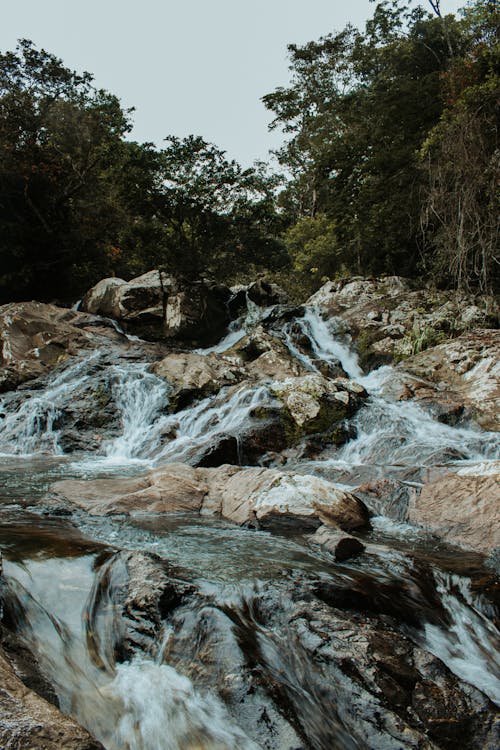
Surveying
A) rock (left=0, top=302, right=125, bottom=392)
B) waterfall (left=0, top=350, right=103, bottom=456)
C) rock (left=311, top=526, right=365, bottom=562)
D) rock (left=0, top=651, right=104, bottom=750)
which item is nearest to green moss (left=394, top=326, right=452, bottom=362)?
waterfall (left=0, top=350, right=103, bottom=456)

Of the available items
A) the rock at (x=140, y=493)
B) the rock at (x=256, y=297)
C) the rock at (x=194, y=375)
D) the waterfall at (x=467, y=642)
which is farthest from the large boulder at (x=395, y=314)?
the waterfall at (x=467, y=642)

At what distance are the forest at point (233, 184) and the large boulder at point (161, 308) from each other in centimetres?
66

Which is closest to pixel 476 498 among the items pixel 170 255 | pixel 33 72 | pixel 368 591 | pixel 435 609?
pixel 435 609

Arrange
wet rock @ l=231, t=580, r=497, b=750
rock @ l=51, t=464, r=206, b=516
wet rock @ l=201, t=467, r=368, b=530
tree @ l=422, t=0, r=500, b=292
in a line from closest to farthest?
1. wet rock @ l=231, t=580, r=497, b=750
2. wet rock @ l=201, t=467, r=368, b=530
3. rock @ l=51, t=464, r=206, b=516
4. tree @ l=422, t=0, r=500, b=292

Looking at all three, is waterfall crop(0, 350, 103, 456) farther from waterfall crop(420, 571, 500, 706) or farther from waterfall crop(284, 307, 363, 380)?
waterfall crop(420, 571, 500, 706)

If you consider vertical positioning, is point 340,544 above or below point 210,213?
below

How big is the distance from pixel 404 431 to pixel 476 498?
351cm

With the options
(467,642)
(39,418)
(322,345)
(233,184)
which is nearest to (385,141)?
(233,184)

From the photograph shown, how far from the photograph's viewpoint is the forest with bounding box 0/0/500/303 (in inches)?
545

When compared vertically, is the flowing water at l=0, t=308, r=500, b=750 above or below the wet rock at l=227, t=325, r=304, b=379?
below

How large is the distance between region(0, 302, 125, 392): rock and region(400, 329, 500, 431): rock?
8.74 m

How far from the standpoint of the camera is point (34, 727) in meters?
1.46

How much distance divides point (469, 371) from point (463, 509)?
5973 millimetres

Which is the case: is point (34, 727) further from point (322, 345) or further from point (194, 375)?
point (322, 345)
